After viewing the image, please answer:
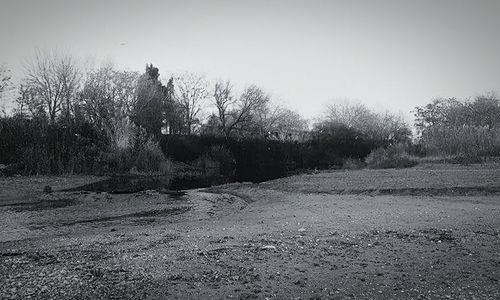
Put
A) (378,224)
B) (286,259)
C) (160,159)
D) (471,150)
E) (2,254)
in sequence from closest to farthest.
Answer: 1. (286,259)
2. (2,254)
3. (378,224)
4. (471,150)
5. (160,159)

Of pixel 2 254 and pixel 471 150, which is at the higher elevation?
pixel 471 150

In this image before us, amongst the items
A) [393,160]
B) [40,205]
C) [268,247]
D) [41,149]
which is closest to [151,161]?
[41,149]

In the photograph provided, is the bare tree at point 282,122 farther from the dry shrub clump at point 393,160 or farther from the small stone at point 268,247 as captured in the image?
the small stone at point 268,247

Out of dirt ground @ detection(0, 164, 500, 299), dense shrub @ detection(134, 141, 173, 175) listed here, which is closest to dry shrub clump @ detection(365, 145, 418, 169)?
dirt ground @ detection(0, 164, 500, 299)

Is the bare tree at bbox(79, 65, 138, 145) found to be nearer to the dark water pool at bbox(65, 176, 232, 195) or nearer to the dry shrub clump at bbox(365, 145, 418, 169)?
the dark water pool at bbox(65, 176, 232, 195)

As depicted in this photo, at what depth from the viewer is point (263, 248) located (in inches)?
221

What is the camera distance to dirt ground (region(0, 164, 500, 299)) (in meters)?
4.07

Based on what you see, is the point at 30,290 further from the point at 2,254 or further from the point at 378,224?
the point at 378,224

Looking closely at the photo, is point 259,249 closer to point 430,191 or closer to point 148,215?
point 148,215

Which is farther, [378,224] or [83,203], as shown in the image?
[83,203]

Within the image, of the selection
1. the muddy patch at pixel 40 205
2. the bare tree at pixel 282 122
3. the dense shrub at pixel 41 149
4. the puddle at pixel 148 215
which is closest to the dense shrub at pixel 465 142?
the puddle at pixel 148 215

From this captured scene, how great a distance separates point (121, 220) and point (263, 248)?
430 centimetres

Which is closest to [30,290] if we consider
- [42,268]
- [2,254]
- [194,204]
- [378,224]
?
[42,268]

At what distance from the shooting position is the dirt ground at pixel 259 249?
407cm
